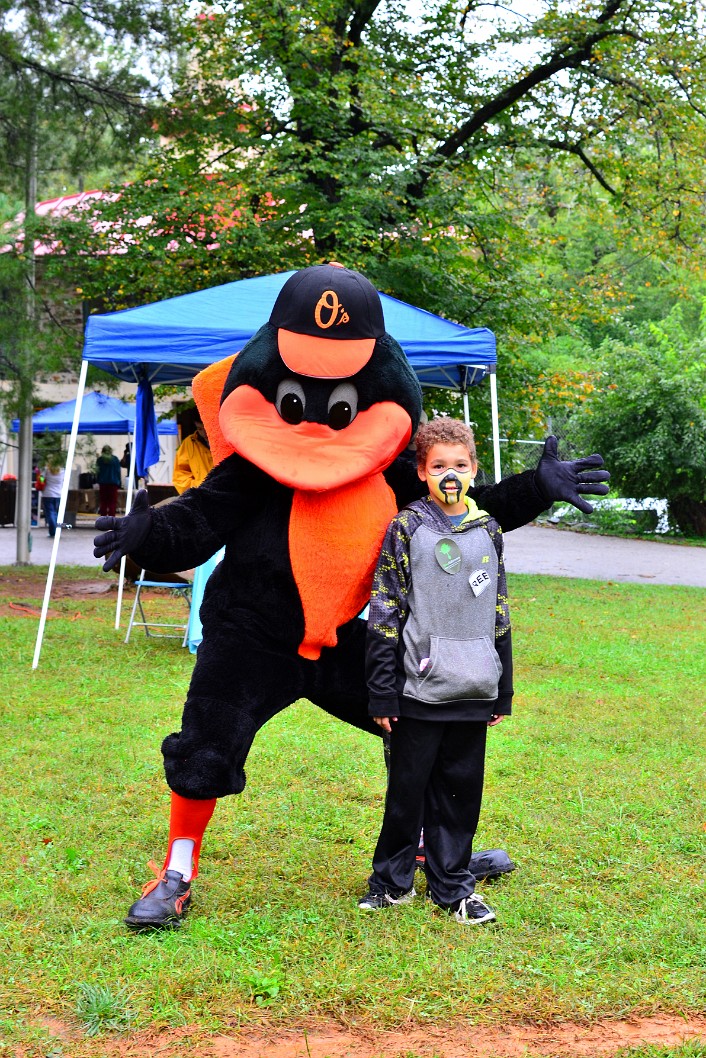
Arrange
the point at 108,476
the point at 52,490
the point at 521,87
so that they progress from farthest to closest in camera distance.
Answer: the point at 108,476 < the point at 52,490 < the point at 521,87

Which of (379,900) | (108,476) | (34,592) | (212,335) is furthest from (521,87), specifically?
(379,900)

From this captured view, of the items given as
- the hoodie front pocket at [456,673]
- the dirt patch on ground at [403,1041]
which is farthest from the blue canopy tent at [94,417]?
the dirt patch on ground at [403,1041]

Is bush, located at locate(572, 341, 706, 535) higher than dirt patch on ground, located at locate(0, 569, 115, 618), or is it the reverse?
bush, located at locate(572, 341, 706, 535)

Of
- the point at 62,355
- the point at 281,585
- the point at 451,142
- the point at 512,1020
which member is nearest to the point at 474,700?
the point at 281,585

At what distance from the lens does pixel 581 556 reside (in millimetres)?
20469

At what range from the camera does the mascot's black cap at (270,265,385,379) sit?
3.82 m

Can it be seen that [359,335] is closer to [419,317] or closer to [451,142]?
[419,317]

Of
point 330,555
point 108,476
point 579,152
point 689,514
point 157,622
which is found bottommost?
point 157,622

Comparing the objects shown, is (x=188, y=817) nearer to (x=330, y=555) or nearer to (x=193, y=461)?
(x=330, y=555)

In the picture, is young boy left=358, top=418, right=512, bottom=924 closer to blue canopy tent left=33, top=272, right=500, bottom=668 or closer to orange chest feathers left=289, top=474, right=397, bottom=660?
orange chest feathers left=289, top=474, right=397, bottom=660

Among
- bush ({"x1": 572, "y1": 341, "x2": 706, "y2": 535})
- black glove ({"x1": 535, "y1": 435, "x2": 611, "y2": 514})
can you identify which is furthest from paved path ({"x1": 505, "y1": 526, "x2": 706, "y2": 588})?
black glove ({"x1": 535, "y1": 435, "x2": 611, "y2": 514})

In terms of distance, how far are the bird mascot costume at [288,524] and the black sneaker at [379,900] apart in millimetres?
578

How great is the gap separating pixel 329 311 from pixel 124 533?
3.29 feet

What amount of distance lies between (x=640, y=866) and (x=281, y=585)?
1.77 metres
